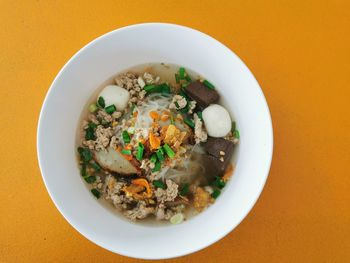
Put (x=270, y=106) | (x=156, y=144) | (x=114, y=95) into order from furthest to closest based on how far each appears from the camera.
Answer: (x=270, y=106) < (x=114, y=95) < (x=156, y=144)

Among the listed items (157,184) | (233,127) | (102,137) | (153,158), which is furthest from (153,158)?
(233,127)

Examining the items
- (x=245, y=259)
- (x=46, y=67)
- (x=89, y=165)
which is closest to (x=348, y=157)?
(x=245, y=259)

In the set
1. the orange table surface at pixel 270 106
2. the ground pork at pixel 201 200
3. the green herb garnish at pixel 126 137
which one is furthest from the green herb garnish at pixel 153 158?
the orange table surface at pixel 270 106

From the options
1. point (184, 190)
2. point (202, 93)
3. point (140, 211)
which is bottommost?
point (140, 211)

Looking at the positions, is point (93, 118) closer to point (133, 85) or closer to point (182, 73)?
point (133, 85)

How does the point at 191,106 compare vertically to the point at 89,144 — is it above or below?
above

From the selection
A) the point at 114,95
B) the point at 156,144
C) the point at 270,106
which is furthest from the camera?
the point at 270,106

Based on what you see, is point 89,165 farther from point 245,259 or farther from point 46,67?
point 245,259
